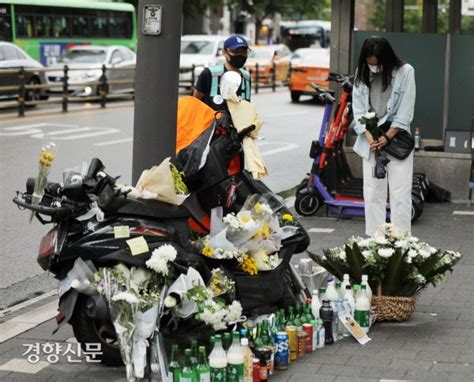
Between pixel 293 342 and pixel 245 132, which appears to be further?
pixel 245 132

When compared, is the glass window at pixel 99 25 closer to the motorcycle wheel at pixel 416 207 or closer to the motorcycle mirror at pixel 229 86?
the motorcycle wheel at pixel 416 207

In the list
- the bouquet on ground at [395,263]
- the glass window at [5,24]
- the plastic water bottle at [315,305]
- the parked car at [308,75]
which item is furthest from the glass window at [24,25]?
the plastic water bottle at [315,305]

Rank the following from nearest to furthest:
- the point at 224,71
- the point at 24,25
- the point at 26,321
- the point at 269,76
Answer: the point at 26,321 → the point at 224,71 → the point at 24,25 → the point at 269,76

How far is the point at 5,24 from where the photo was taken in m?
31.3

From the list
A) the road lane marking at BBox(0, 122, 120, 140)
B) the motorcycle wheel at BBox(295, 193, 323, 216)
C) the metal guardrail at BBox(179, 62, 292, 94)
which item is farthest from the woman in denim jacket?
the metal guardrail at BBox(179, 62, 292, 94)

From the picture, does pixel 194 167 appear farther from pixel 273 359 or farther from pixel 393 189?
pixel 393 189

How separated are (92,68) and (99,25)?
25.5 ft

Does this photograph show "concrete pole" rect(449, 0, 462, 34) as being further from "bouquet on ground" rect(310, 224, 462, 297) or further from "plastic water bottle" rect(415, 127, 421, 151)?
"bouquet on ground" rect(310, 224, 462, 297)

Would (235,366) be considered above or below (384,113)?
below

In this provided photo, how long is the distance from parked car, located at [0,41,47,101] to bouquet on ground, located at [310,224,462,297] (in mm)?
18721

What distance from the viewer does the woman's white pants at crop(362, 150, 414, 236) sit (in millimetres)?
9172

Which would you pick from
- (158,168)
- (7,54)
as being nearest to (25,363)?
(158,168)

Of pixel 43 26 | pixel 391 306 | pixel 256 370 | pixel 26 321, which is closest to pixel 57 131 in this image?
pixel 43 26

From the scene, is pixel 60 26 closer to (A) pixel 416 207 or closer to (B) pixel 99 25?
(B) pixel 99 25
